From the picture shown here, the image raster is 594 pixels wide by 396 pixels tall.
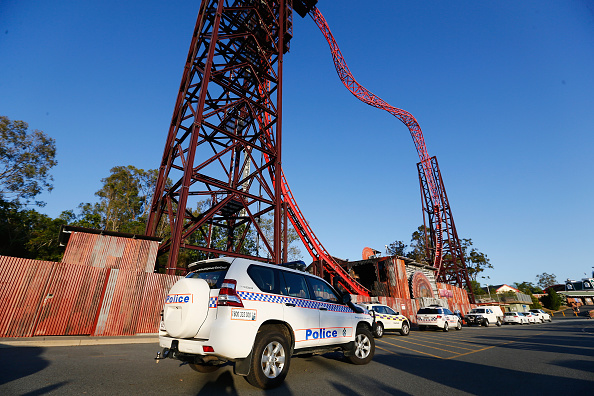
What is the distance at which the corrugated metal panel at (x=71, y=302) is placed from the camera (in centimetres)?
970

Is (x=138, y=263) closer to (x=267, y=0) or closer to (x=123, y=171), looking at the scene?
(x=267, y=0)

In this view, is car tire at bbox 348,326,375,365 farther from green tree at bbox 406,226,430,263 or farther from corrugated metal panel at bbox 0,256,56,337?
green tree at bbox 406,226,430,263

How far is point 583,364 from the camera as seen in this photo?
689 cm

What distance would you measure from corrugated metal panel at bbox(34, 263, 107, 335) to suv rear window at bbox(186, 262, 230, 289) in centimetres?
798

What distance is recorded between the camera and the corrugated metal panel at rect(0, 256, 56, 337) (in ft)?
29.6

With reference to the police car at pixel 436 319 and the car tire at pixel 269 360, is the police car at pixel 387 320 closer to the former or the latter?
the police car at pixel 436 319

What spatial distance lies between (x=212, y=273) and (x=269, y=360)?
1.62 metres

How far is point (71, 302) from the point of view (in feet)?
33.3

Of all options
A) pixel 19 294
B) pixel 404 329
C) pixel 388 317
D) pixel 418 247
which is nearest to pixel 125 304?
pixel 19 294

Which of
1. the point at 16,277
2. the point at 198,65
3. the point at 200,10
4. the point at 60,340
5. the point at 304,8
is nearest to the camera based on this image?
the point at 60,340

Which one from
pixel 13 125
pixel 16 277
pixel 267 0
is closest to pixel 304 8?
pixel 267 0

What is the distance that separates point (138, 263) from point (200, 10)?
15.0 metres

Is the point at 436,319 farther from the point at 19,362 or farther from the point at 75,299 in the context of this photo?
the point at 19,362

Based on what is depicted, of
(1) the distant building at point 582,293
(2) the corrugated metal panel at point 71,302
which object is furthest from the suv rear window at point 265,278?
(1) the distant building at point 582,293
